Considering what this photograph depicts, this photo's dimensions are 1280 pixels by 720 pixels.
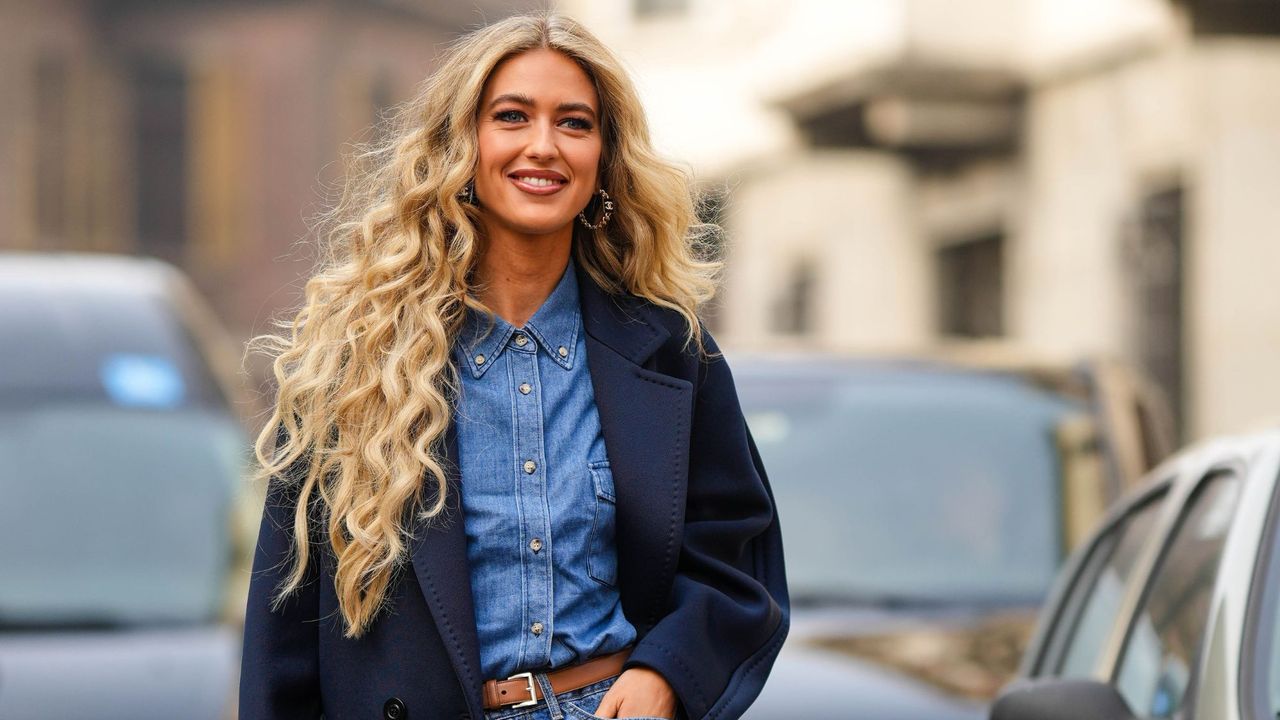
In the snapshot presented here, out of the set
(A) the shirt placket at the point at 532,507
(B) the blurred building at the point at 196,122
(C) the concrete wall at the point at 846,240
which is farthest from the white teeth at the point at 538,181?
(B) the blurred building at the point at 196,122

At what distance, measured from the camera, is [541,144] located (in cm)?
277

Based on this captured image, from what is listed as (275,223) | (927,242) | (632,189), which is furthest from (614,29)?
(632,189)

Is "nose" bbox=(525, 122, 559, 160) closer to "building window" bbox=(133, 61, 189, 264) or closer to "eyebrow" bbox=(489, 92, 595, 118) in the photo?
"eyebrow" bbox=(489, 92, 595, 118)

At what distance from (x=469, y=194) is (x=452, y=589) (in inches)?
21.7

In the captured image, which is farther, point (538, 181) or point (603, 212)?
point (603, 212)

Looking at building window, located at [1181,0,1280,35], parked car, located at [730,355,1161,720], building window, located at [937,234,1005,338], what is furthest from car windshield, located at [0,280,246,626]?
building window, located at [937,234,1005,338]

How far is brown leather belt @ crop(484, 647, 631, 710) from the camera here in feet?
8.67

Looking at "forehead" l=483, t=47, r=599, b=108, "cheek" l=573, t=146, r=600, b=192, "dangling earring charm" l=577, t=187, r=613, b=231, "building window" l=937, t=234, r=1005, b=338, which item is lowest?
"dangling earring charm" l=577, t=187, r=613, b=231

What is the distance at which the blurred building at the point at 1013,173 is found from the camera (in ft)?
39.6

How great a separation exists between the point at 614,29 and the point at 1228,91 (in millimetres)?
11983

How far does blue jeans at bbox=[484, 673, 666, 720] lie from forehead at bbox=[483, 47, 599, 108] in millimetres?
756

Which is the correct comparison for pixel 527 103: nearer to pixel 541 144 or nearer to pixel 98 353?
pixel 541 144

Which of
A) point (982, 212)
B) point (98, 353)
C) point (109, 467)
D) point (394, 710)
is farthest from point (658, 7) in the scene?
point (394, 710)

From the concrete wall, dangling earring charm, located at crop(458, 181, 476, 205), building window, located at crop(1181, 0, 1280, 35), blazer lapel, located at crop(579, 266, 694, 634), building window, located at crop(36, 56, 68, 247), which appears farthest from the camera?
building window, located at crop(36, 56, 68, 247)
